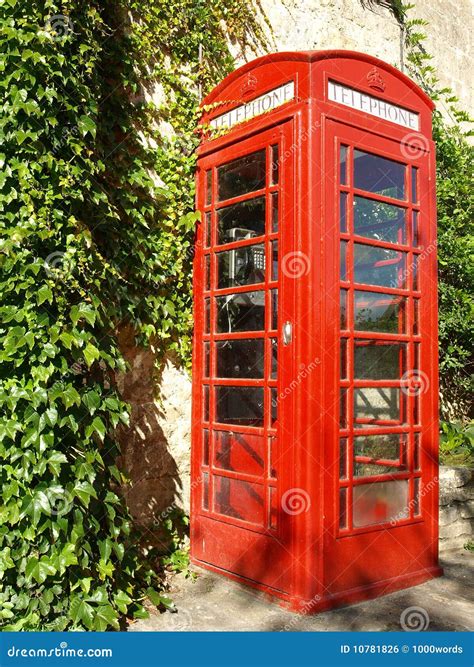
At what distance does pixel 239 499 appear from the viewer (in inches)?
154

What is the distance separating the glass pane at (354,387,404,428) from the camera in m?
3.78

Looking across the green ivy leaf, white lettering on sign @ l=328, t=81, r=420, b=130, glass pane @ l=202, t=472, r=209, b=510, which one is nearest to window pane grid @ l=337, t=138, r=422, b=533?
white lettering on sign @ l=328, t=81, r=420, b=130

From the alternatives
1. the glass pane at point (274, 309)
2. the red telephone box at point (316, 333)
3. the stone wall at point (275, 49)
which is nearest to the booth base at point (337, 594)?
the red telephone box at point (316, 333)

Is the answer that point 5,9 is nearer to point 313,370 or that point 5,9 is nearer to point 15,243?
point 15,243

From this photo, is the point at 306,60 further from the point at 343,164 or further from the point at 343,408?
the point at 343,408

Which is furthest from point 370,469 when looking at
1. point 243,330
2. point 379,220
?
point 379,220

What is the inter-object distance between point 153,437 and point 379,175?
2.20 meters

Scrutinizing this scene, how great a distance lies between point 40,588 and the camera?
A: 121 inches

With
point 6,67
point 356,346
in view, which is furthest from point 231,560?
point 6,67

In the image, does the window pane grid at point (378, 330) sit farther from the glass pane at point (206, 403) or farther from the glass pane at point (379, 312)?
the glass pane at point (206, 403)

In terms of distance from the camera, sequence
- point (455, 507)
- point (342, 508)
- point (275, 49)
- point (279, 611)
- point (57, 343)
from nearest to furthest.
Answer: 1. point (57, 343)
2. point (279, 611)
3. point (342, 508)
4. point (455, 507)
5. point (275, 49)

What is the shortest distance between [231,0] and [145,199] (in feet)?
6.29

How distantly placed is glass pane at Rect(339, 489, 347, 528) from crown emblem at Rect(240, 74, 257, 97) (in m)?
2.48

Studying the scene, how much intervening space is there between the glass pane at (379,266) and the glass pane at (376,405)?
0.64m
